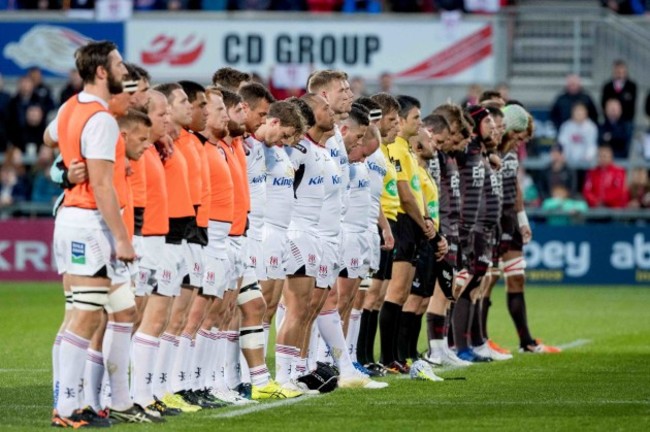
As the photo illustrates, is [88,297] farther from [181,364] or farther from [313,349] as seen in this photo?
[313,349]

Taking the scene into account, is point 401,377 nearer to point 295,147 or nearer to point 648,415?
point 295,147

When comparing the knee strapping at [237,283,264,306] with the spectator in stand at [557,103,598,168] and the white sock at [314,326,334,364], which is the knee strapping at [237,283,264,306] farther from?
the spectator in stand at [557,103,598,168]

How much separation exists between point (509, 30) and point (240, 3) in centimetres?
527

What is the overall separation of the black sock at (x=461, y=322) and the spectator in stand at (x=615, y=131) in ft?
42.1

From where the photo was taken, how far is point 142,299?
10648 millimetres

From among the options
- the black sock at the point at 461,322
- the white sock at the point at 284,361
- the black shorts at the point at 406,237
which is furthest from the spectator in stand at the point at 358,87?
the white sock at the point at 284,361

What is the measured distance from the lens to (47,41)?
3036 centimetres

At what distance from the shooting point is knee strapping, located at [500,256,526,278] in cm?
1769

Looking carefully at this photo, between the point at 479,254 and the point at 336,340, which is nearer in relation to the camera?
the point at 336,340

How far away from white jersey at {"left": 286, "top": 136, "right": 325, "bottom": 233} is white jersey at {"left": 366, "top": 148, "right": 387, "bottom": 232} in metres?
1.18

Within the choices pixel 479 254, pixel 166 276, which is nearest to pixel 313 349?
pixel 479 254

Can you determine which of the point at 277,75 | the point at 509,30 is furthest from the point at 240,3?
the point at 509,30

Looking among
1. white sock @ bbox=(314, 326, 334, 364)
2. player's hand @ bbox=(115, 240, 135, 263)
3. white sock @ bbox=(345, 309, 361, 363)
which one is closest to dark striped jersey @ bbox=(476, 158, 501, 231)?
white sock @ bbox=(345, 309, 361, 363)

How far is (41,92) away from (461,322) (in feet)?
47.6
